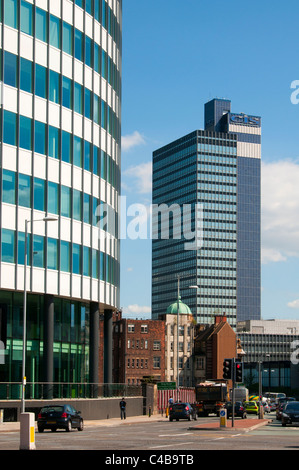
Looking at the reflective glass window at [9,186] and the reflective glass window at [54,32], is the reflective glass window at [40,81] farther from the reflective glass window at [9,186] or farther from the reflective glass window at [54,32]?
the reflective glass window at [9,186]

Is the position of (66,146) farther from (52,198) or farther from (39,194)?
(39,194)

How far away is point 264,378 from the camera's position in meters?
196

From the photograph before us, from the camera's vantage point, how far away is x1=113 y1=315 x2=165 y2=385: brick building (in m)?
129

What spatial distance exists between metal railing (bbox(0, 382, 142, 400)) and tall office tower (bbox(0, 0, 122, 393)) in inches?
36.6

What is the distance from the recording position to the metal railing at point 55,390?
5064cm

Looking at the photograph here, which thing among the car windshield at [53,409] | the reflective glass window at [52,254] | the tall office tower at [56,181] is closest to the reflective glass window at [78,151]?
the tall office tower at [56,181]

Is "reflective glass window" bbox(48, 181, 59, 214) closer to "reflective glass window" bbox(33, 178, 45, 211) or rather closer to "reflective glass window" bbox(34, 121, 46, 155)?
"reflective glass window" bbox(33, 178, 45, 211)

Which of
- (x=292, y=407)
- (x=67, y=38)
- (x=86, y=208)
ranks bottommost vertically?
(x=292, y=407)

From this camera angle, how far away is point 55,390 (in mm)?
54719

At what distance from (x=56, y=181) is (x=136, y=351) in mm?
78186

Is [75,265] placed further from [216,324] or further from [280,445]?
[216,324]

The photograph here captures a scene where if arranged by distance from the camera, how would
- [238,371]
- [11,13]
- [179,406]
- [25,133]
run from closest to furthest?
[238,371] → [11,13] → [25,133] → [179,406]

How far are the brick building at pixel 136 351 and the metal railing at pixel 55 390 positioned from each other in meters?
63.0

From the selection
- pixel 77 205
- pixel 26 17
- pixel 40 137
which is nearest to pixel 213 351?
pixel 77 205
